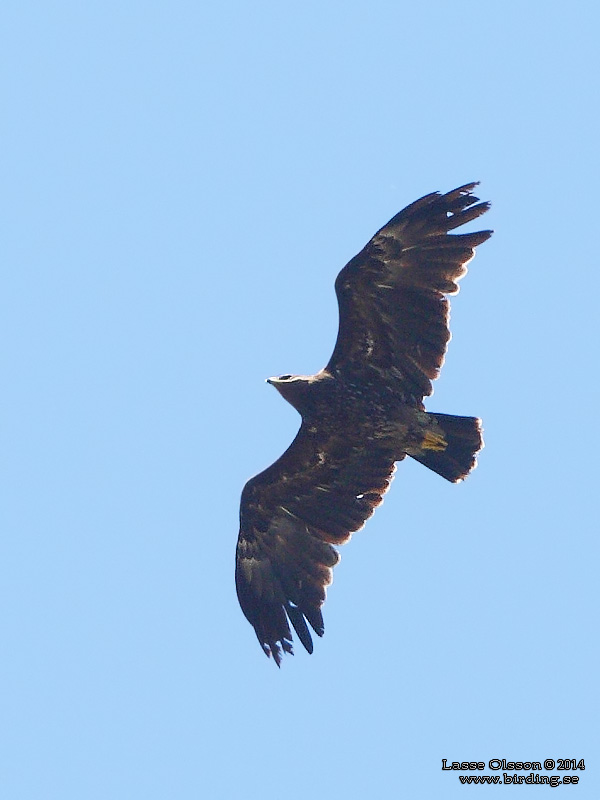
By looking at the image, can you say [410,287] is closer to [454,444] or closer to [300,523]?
[454,444]

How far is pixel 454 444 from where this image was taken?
59.3ft

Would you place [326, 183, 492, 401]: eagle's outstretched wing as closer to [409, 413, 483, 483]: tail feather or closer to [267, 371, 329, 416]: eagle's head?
[409, 413, 483, 483]: tail feather

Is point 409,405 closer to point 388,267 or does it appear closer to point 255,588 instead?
point 388,267

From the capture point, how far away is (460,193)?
56.9ft

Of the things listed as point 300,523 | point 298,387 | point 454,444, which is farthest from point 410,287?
point 300,523

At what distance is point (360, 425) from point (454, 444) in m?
1.18

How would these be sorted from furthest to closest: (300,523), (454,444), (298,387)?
(300,523)
(454,444)
(298,387)

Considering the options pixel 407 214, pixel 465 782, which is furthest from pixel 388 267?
pixel 465 782

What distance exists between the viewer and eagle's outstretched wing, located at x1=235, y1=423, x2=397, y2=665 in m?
18.6

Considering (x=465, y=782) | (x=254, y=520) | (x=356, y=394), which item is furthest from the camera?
(x=254, y=520)

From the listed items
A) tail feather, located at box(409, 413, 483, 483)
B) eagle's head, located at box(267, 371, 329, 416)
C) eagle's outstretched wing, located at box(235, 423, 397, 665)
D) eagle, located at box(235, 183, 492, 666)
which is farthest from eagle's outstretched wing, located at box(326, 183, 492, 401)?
eagle's outstretched wing, located at box(235, 423, 397, 665)

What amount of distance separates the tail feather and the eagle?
0.5 inches

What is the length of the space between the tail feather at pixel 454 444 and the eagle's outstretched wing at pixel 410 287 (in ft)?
1.68

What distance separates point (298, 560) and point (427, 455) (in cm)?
217
